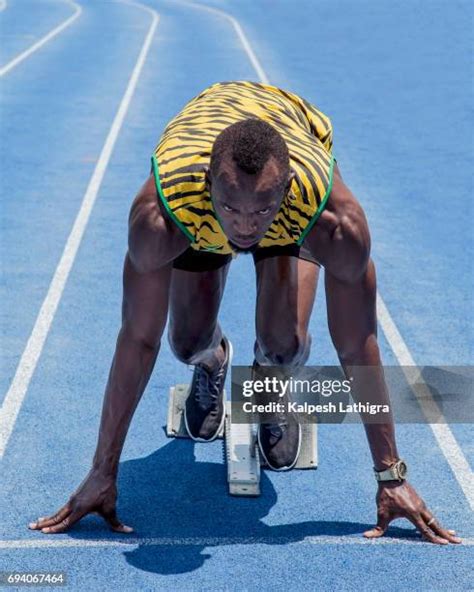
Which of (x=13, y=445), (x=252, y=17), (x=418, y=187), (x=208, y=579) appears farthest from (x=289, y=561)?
(x=252, y=17)

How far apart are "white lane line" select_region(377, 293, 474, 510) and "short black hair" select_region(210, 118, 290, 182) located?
1.86 m

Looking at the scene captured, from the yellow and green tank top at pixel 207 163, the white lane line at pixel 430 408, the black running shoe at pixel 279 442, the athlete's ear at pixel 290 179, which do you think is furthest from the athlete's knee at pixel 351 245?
the white lane line at pixel 430 408

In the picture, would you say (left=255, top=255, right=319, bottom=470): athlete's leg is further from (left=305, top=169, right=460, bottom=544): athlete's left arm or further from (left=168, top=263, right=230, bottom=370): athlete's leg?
(left=305, top=169, right=460, bottom=544): athlete's left arm

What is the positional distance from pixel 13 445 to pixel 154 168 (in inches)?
67.4

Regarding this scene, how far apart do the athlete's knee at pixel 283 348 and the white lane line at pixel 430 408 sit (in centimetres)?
87

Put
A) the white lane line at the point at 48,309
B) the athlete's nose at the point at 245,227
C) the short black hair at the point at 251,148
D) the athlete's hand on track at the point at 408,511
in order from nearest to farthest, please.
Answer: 1. the short black hair at the point at 251,148
2. the athlete's nose at the point at 245,227
3. the athlete's hand on track at the point at 408,511
4. the white lane line at the point at 48,309

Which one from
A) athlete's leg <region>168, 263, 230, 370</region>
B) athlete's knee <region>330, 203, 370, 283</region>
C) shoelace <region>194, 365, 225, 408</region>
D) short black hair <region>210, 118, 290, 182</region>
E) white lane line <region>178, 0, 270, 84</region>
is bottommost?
white lane line <region>178, 0, 270, 84</region>

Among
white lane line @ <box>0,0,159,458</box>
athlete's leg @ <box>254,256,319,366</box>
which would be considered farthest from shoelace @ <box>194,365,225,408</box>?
white lane line @ <box>0,0,159,458</box>

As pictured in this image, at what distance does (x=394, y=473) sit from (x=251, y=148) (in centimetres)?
144

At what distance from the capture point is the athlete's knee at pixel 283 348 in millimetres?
4594

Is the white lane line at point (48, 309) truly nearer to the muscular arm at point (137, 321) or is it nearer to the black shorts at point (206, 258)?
the muscular arm at point (137, 321)

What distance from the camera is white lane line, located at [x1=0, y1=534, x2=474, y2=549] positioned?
13.0ft

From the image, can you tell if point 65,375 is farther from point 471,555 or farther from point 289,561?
point 471,555

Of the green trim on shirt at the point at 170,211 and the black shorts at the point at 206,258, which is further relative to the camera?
the black shorts at the point at 206,258
